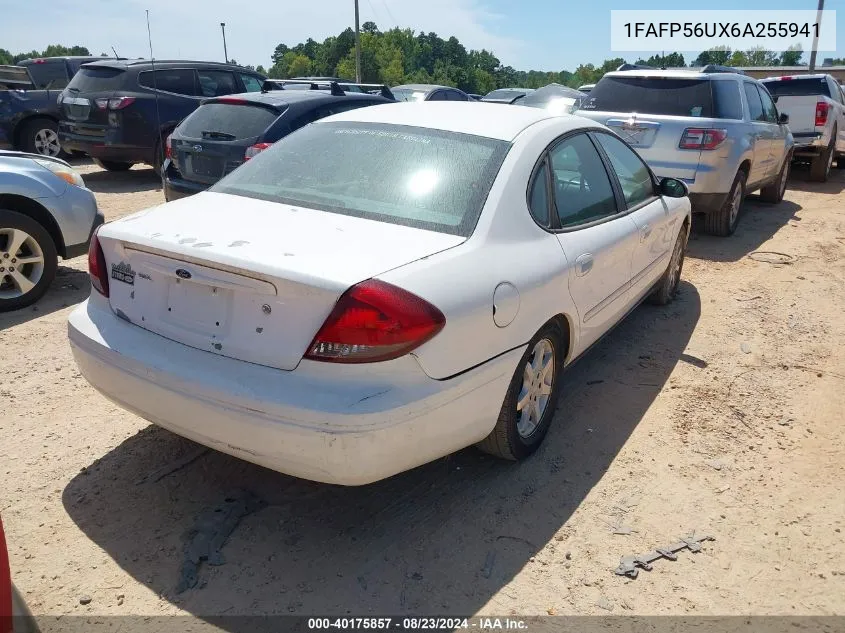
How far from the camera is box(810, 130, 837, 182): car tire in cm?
1220

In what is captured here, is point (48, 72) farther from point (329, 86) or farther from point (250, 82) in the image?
point (329, 86)

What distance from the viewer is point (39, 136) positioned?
12047mm

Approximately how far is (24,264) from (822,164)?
40.2 feet

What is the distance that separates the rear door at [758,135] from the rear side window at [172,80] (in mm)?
7964

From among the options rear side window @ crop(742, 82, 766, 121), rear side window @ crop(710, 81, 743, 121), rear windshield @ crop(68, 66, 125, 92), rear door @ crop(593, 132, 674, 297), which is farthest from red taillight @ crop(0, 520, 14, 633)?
rear windshield @ crop(68, 66, 125, 92)

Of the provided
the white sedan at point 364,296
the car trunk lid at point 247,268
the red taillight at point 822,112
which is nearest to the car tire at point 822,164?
the red taillight at point 822,112

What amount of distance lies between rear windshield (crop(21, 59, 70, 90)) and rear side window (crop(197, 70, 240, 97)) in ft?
11.3

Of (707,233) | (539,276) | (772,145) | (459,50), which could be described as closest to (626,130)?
(707,233)

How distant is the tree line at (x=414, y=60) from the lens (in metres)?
71.3

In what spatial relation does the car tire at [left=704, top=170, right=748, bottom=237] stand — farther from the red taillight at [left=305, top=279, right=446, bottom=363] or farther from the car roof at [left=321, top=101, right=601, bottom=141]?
the red taillight at [left=305, top=279, right=446, bottom=363]

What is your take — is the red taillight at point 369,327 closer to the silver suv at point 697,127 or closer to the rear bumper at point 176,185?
the rear bumper at point 176,185

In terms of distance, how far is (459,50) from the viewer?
104m

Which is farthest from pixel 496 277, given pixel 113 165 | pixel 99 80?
pixel 113 165

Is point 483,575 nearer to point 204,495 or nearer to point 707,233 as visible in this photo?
point 204,495
